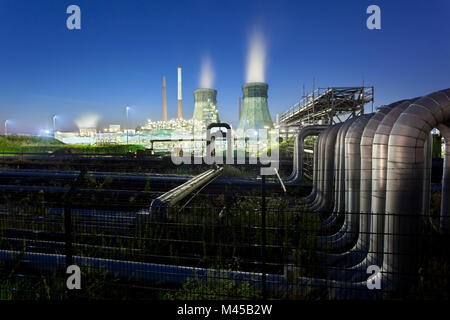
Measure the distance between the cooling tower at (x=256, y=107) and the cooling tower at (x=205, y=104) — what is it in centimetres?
1284

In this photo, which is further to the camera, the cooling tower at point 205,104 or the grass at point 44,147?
the cooling tower at point 205,104

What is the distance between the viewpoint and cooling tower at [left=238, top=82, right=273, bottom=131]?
2677 inches

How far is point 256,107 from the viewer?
6919cm

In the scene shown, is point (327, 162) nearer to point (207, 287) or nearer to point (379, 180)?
point (379, 180)

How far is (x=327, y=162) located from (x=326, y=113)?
15.9 metres

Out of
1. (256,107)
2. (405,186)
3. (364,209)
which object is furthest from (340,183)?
(256,107)

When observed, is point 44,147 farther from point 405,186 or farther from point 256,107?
point 256,107

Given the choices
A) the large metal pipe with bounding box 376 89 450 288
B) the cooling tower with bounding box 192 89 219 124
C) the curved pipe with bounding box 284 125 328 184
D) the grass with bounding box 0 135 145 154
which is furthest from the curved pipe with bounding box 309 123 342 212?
the cooling tower with bounding box 192 89 219 124

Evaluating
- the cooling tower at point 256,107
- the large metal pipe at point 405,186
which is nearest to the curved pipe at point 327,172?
the large metal pipe at point 405,186

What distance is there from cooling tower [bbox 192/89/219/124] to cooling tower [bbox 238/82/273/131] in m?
12.8

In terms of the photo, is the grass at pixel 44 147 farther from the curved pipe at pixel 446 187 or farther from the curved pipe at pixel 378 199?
the curved pipe at pixel 446 187

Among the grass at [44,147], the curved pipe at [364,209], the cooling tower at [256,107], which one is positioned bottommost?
the curved pipe at [364,209]

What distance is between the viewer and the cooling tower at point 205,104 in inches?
3125
